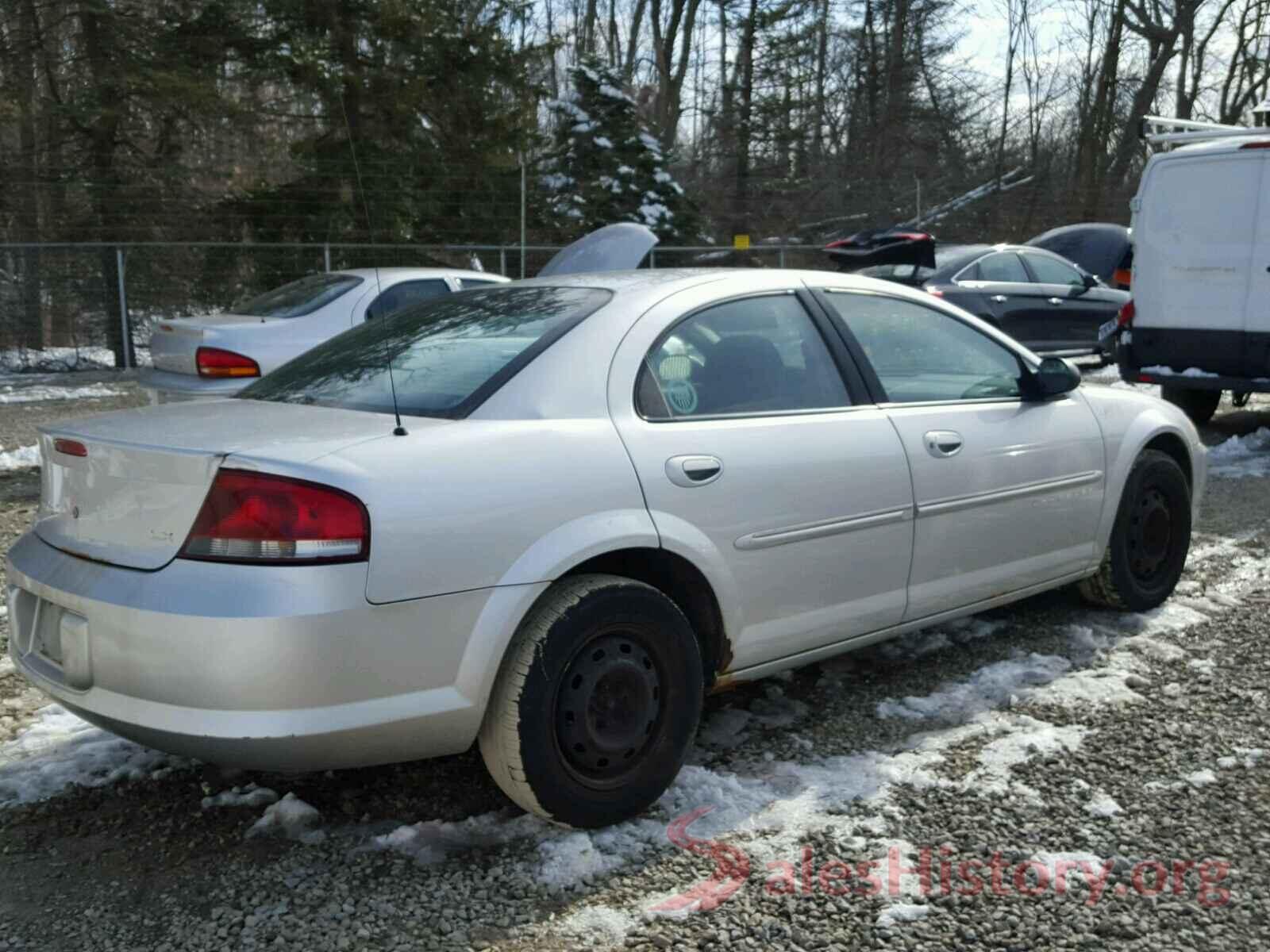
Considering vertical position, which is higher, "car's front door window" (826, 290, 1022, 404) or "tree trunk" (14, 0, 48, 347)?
"tree trunk" (14, 0, 48, 347)

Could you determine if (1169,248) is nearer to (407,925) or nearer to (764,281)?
(764,281)

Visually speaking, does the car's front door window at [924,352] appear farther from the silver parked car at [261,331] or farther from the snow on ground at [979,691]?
the silver parked car at [261,331]

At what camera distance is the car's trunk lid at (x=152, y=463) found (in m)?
2.72

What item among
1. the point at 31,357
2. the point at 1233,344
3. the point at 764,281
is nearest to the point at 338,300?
the point at 764,281

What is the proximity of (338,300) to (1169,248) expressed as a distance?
6.06m

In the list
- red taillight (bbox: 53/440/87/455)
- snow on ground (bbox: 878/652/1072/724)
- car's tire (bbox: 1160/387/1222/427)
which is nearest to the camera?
red taillight (bbox: 53/440/87/455)

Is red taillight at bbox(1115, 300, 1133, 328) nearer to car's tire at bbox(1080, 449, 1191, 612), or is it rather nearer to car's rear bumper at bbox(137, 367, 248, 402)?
car's tire at bbox(1080, 449, 1191, 612)

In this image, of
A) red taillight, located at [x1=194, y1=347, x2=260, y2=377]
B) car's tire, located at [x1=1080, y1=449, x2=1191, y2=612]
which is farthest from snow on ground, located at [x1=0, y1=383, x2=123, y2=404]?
car's tire, located at [x1=1080, y1=449, x2=1191, y2=612]

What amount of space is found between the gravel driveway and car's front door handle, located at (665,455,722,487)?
33.0 inches

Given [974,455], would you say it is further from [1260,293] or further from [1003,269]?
[1003,269]

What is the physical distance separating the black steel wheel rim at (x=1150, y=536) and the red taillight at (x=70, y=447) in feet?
12.3

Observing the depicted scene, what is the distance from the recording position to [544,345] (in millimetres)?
3240

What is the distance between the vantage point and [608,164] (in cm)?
2192

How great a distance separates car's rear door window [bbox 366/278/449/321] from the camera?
8539 mm
